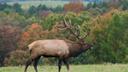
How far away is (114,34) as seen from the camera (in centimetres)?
8250

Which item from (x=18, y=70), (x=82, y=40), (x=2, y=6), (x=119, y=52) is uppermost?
(x=82, y=40)

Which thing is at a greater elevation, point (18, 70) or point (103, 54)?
point (18, 70)

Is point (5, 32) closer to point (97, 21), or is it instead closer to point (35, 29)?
point (35, 29)

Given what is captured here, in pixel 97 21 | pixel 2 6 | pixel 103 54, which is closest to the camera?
pixel 103 54

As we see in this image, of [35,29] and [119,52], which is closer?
[119,52]

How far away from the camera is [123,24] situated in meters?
82.6

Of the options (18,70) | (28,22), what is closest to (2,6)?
(28,22)

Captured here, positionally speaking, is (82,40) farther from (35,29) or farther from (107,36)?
(35,29)

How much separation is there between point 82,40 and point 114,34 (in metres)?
60.9

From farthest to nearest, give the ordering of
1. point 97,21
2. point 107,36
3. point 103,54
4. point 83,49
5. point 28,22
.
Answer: point 28,22 < point 97,21 < point 107,36 < point 103,54 < point 83,49

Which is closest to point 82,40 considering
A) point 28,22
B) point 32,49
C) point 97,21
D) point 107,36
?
point 32,49

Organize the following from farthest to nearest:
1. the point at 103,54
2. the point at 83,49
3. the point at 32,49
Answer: the point at 103,54 < the point at 83,49 < the point at 32,49

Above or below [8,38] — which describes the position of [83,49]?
above

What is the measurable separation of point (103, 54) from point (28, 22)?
45.7 m
